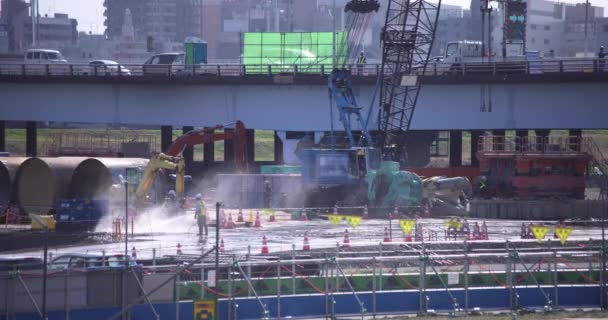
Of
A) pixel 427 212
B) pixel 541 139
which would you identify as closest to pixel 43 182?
pixel 427 212

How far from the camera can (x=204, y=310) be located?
966 inches

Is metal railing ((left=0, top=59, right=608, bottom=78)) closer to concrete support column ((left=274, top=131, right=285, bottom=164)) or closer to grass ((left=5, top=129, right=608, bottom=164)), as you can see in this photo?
concrete support column ((left=274, top=131, right=285, bottom=164))

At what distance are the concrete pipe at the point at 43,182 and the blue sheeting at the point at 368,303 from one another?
2265cm

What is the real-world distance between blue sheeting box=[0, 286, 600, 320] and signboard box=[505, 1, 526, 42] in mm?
48808

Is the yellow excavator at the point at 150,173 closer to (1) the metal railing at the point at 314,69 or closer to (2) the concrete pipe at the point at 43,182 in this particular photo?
(2) the concrete pipe at the point at 43,182

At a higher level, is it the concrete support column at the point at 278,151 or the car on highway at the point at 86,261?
the concrete support column at the point at 278,151

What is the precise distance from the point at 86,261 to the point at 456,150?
44997 mm

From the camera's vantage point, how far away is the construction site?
2589cm

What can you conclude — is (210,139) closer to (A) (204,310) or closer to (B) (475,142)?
(B) (475,142)

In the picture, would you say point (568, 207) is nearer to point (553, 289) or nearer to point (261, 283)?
point (553, 289)

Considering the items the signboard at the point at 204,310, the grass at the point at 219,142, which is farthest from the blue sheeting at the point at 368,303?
the grass at the point at 219,142

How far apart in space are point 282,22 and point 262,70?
106266 millimetres

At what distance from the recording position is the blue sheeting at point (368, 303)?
83.1 ft

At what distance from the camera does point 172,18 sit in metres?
200
